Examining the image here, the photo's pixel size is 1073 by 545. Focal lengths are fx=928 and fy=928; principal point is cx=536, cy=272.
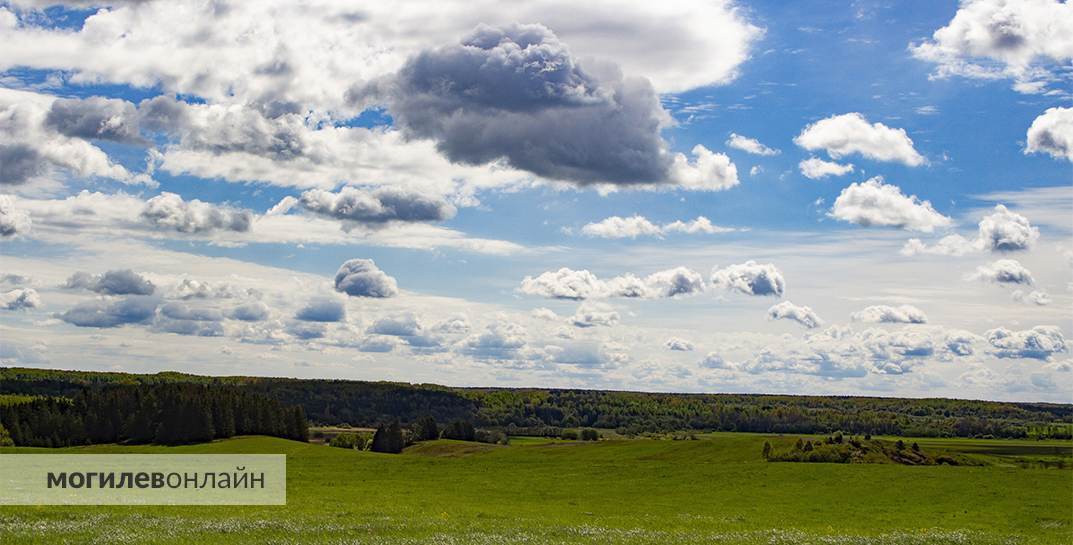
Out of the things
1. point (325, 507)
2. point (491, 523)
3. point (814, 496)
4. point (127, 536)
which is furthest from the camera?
point (814, 496)

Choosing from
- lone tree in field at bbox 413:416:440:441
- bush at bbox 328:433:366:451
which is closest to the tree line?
bush at bbox 328:433:366:451

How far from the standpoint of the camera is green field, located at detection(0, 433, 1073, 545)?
34.2 m

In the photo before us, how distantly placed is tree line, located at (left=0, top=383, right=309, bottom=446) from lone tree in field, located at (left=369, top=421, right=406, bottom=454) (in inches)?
777

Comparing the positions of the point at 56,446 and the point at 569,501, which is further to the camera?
the point at 56,446

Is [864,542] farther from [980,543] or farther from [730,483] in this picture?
[730,483]

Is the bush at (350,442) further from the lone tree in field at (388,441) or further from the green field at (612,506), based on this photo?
the green field at (612,506)

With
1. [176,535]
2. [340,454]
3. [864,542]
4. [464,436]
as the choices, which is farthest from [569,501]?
[464,436]

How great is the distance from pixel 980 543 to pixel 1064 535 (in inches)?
444

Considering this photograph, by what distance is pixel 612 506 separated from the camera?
5919 centimetres

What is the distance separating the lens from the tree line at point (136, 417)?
147 m

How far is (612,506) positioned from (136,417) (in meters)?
116

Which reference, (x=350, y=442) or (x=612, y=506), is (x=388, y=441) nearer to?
(x=350, y=442)

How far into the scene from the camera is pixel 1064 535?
148ft

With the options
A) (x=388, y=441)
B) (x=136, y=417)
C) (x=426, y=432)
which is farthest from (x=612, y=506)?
(x=426, y=432)
